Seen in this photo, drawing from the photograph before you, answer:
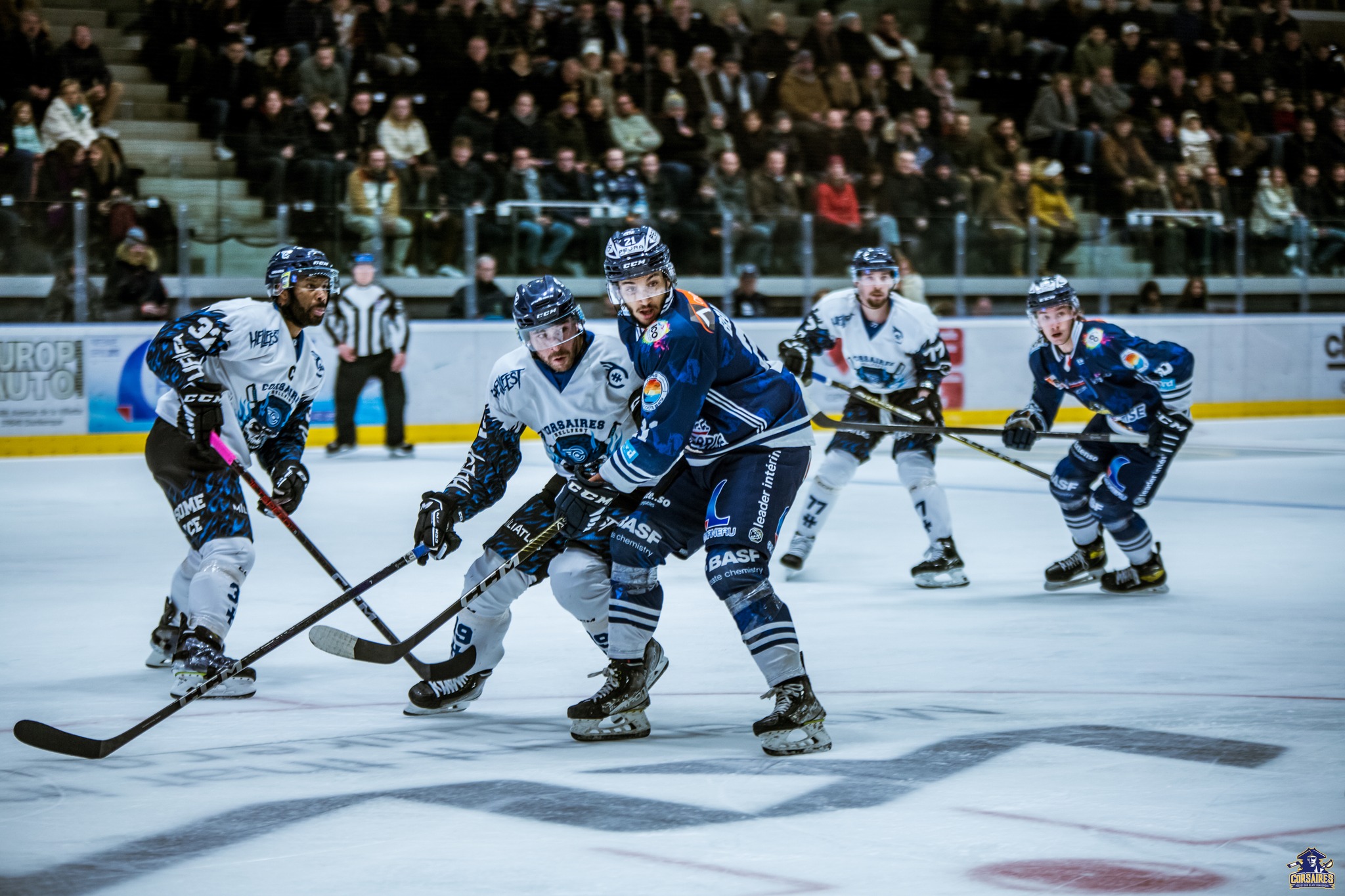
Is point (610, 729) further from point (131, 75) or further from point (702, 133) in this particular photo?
point (131, 75)

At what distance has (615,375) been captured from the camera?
375 cm

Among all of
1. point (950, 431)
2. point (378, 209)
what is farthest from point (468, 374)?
point (950, 431)

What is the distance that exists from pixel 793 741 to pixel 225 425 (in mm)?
1972

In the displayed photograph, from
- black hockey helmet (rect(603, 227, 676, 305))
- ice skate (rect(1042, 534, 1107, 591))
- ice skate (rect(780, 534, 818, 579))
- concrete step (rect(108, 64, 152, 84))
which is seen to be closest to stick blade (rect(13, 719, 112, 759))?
black hockey helmet (rect(603, 227, 676, 305))

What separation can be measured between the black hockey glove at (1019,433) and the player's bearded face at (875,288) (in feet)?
2.61

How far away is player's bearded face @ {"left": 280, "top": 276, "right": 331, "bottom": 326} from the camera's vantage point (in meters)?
4.43

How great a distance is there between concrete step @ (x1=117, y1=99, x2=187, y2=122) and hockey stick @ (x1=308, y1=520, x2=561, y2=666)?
32.7 ft

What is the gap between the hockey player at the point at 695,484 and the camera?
3.41m

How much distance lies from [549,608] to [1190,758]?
8.69 feet

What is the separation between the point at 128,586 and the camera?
5938 millimetres

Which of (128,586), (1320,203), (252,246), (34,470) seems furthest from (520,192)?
(1320,203)

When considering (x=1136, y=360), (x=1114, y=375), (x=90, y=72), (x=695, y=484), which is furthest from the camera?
(x=90, y=72)

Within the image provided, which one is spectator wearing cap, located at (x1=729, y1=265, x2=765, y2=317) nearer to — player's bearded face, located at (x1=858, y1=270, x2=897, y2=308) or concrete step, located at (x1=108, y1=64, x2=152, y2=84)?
concrete step, located at (x1=108, y1=64, x2=152, y2=84)

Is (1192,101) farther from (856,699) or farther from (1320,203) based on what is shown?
(856,699)
